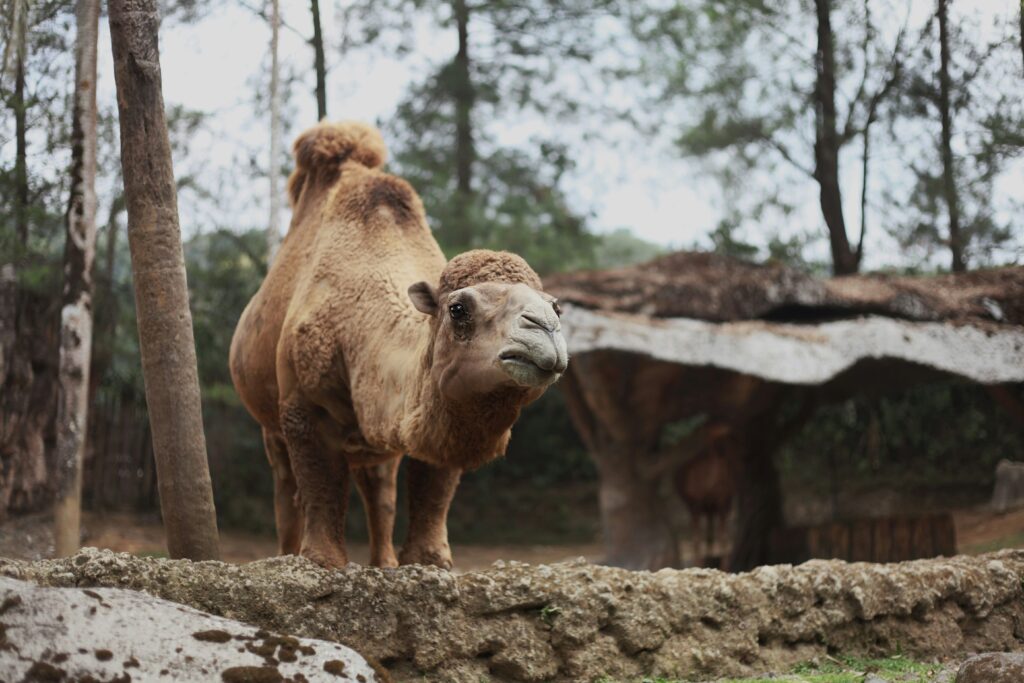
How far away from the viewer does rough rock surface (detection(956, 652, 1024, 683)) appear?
171 inches

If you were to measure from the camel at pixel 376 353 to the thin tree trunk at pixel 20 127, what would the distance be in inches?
61.6

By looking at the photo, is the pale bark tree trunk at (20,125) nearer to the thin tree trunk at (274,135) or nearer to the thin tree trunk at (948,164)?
the thin tree trunk at (274,135)

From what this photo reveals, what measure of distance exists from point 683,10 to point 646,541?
8.35 m

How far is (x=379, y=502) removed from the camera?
6.63m

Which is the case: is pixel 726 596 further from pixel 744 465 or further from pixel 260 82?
pixel 260 82

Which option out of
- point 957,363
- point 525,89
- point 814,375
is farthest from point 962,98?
point 525,89

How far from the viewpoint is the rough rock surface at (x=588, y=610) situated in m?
4.22

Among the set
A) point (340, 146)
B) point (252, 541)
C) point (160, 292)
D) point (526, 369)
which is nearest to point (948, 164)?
point (340, 146)

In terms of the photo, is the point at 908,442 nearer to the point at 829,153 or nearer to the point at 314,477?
the point at 829,153

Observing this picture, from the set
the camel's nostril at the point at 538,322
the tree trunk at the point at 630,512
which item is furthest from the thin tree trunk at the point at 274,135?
the camel's nostril at the point at 538,322

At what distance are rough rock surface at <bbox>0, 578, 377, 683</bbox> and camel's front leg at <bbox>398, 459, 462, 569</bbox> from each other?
4.80 ft

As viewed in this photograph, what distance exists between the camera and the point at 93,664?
350cm

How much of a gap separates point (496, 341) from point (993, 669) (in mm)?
2250

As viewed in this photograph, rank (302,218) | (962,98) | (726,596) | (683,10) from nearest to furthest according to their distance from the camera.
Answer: (726,596)
(302,218)
(962,98)
(683,10)
